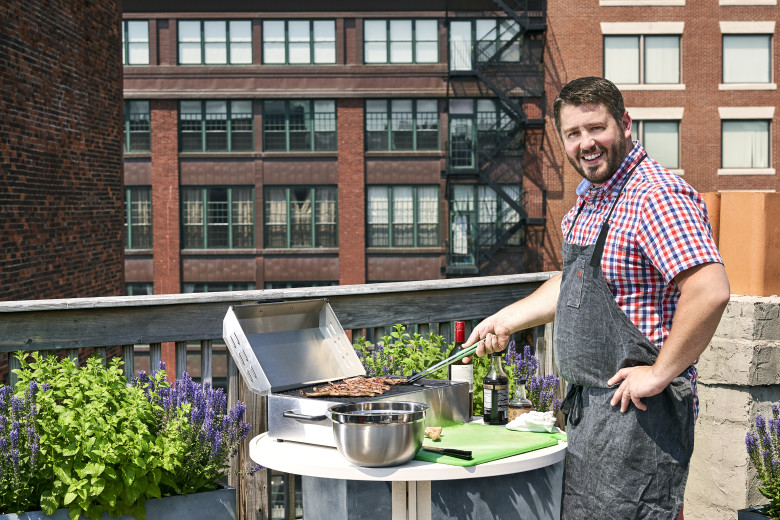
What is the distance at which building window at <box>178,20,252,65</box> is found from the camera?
1407 inches

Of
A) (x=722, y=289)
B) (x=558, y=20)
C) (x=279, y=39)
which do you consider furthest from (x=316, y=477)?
(x=279, y=39)

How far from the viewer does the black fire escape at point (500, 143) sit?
32.9 m

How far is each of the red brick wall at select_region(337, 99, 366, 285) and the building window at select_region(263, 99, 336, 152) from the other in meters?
0.54

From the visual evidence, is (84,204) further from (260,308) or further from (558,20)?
(558,20)

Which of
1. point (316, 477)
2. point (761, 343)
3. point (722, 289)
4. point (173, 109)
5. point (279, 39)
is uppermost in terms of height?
point (279, 39)

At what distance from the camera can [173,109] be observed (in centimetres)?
3575

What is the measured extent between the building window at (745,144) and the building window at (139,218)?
22.8 meters

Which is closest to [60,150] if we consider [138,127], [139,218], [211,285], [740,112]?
[211,285]

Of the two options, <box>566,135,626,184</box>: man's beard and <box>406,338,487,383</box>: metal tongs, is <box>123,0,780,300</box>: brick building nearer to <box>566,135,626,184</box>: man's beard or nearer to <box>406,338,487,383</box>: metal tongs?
<box>406,338,487,383</box>: metal tongs

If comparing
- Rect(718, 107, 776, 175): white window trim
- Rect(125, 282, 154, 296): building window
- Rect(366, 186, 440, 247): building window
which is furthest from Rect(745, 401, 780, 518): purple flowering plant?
Rect(125, 282, 154, 296): building window

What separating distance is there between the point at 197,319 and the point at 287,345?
713 mm

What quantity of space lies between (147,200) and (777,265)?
110ft

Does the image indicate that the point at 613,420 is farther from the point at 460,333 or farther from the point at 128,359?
the point at 128,359

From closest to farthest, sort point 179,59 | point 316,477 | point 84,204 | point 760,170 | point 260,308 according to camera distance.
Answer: point 316,477 < point 260,308 < point 84,204 < point 760,170 < point 179,59
